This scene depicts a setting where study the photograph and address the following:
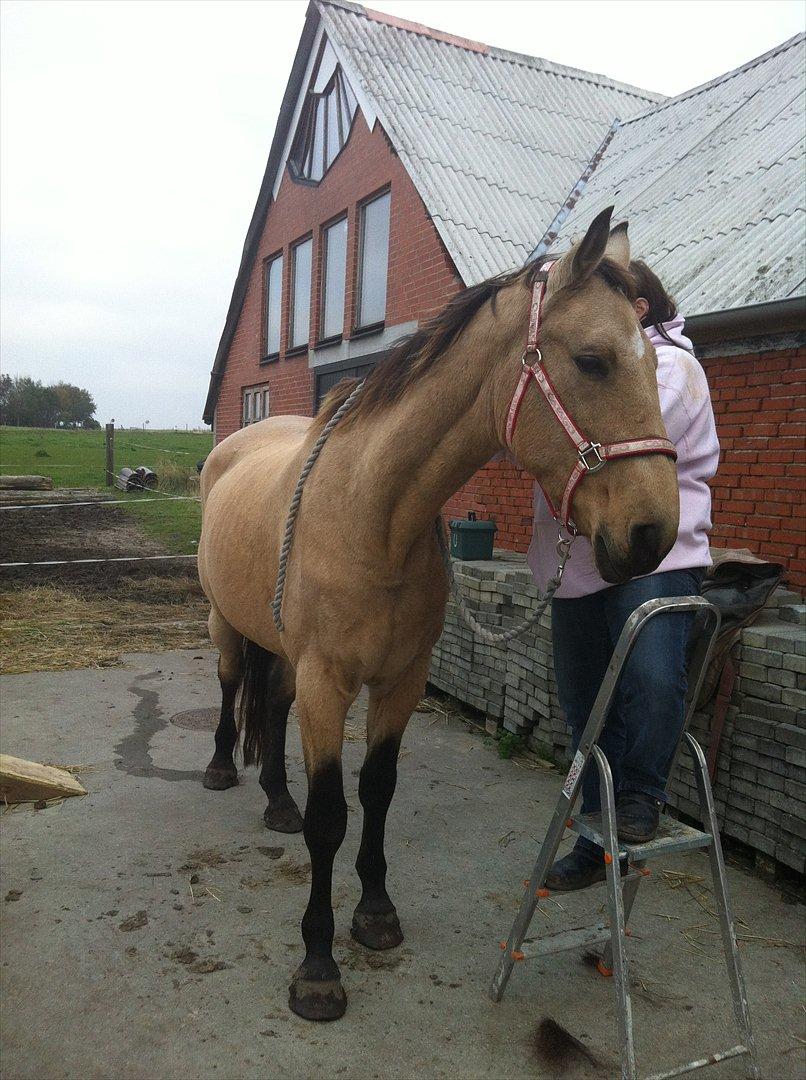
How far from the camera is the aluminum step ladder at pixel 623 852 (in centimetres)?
193

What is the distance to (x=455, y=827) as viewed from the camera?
3648 mm

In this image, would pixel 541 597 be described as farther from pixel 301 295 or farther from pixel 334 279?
pixel 301 295

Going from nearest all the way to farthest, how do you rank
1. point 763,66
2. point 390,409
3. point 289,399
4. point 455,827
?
1. point 390,409
2. point 455,827
3. point 763,66
4. point 289,399

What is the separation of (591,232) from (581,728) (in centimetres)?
159

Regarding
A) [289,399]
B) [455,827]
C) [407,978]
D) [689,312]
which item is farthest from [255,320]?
[407,978]

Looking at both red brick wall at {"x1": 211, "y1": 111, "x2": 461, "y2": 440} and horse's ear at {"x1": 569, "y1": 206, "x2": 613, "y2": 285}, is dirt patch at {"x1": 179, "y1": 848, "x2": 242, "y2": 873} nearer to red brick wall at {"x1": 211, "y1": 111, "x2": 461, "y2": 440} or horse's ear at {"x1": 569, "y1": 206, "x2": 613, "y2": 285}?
horse's ear at {"x1": 569, "y1": 206, "x2": 613, "y2": 285}

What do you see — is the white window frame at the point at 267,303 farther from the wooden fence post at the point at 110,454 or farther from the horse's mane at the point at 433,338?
the horse's mane at the point at 433,338

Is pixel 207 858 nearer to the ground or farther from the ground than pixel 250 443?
nearer to the ground

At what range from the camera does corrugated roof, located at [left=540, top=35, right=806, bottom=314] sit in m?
5.21

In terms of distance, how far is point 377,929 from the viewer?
2682 mm

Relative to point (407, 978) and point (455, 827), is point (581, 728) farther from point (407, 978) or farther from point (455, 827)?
point (455, 827)

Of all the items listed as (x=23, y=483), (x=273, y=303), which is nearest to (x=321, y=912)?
(x=273, y=303)

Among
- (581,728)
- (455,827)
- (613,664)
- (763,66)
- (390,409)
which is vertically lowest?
(455,827)

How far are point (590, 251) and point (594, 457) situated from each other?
18.6 inches
